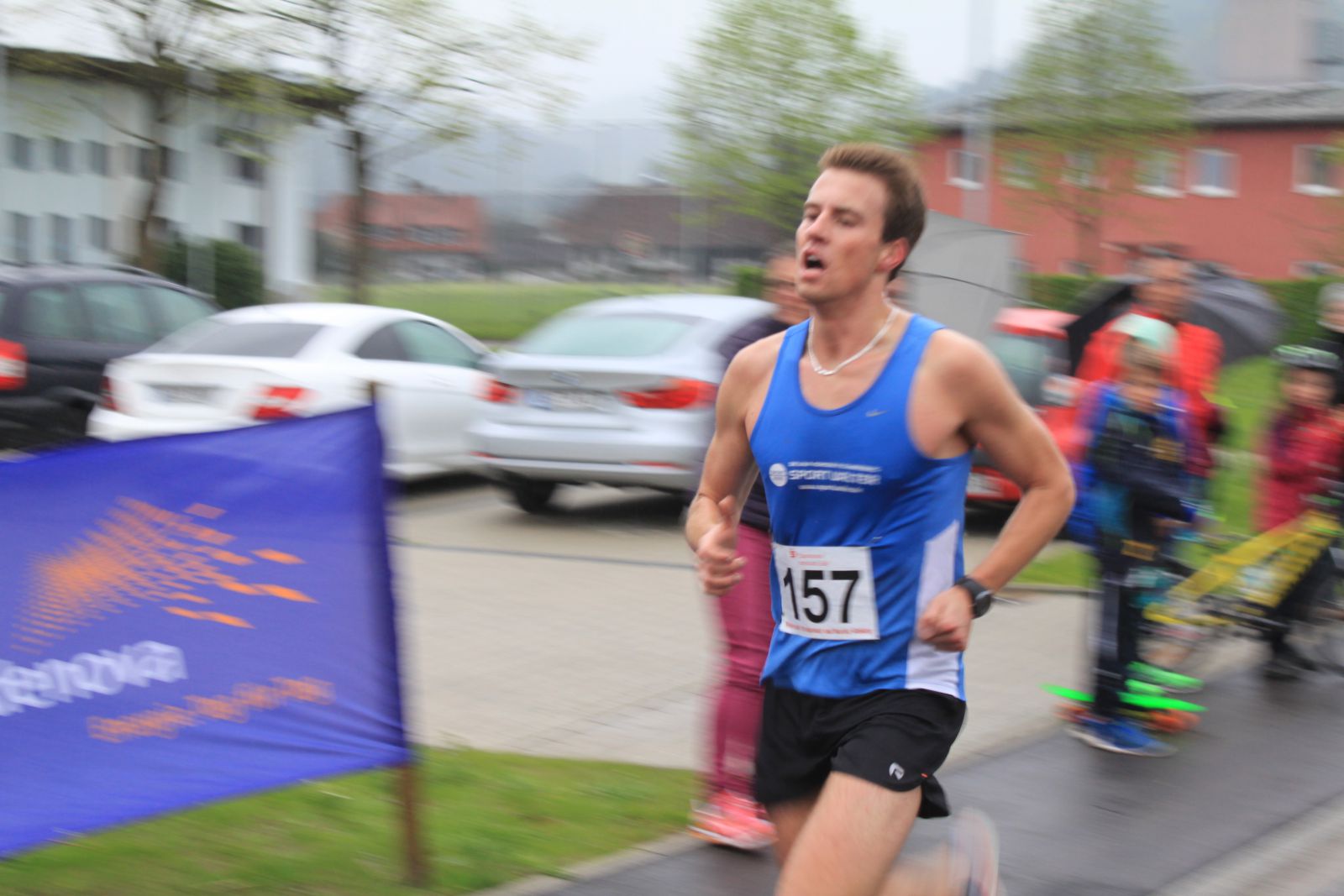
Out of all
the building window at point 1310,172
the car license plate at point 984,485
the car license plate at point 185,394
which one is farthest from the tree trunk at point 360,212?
the building window at point 1310,172

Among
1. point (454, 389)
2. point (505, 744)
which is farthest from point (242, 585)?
point (454, 389)

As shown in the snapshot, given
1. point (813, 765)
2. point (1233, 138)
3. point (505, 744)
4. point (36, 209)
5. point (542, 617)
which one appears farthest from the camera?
point (1233, 138)

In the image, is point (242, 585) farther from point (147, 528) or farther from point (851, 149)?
point (851, 149)

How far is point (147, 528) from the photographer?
396 centimetres

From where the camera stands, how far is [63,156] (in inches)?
1724

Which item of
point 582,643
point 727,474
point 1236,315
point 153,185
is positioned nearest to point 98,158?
point 153,185

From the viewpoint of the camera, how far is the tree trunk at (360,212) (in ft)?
86.2

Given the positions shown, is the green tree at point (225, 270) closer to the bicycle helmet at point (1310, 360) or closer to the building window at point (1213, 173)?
the bicycle helmet at point (1310, 360)

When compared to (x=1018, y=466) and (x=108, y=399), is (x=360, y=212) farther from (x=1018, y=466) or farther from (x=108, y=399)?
(x=1018, y=466)

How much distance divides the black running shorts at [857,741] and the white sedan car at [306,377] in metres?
7.72

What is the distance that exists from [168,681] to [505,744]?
88.7 inches

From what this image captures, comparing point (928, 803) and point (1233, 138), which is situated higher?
point (1233, 138)

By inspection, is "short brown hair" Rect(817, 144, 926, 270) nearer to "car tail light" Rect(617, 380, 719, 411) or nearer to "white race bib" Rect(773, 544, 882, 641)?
"white race bib" Rect(773, 544, 882, 641)

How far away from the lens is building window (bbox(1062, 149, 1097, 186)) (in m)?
43.6
